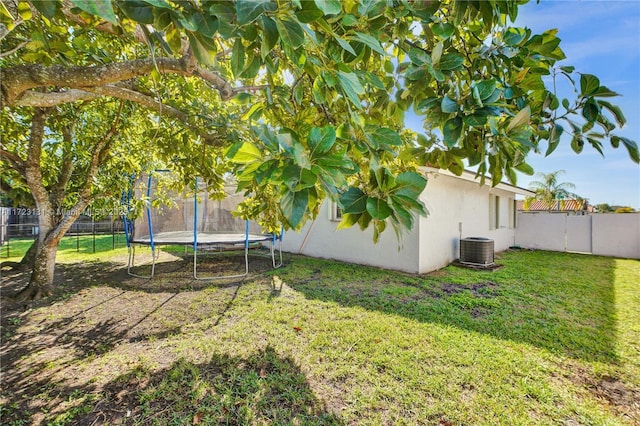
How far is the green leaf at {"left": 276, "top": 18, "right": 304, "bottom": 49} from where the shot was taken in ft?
2.83

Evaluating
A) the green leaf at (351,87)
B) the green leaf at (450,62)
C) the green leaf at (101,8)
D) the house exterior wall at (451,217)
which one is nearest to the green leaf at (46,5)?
the green leaf at (101,8)

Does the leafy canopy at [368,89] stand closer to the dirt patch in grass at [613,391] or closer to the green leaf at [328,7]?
the green leaf at [328,7]

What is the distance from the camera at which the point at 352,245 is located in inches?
329

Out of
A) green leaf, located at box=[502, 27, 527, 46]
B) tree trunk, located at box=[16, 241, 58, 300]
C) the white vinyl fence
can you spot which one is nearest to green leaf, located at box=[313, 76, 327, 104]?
green leaf, located at box=[502, 27, 527, 46]

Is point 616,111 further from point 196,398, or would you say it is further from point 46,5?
point 196,398

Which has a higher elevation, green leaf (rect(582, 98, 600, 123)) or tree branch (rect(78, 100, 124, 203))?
tree branch (rect(78, 100, 124, 203))

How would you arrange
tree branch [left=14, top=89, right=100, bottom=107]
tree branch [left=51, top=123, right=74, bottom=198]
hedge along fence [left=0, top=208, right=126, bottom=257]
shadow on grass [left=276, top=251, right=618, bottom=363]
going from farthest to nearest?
hedge along fence [left=0, top=208, right=126, bottom=257] → tree branch [left=51, top=123, right=74, bottom=198] → shadow on grass [left=276, top=251, right=618, bottom=363] → tree branch [left=14, top=89, right=100, bottom=107]

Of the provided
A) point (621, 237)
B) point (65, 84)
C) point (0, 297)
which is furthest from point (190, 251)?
point (621, 237)

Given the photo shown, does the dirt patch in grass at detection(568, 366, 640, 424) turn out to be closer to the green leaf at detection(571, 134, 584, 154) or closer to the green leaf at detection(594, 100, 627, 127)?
the green leaf at detection(571, 134, 584, 154)

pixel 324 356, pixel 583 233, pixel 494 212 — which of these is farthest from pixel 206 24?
pixel 583 233

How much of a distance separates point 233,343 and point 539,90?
3584mm

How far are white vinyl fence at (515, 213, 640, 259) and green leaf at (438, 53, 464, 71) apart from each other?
45.4 feet

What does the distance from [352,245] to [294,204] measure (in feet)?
25.0

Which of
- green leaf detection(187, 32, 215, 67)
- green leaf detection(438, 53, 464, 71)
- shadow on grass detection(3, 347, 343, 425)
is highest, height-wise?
green leaf detection(438, 53, 464, 71)
